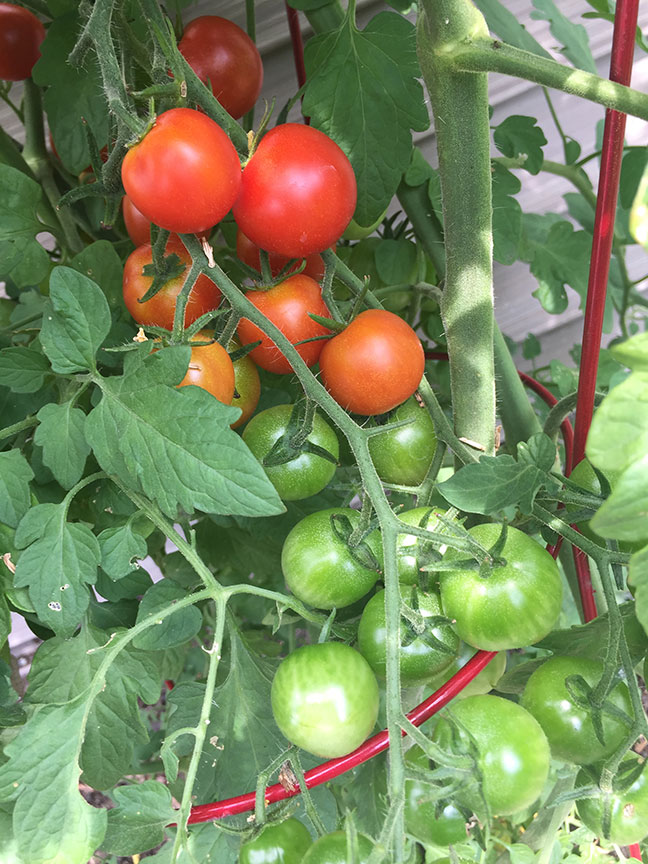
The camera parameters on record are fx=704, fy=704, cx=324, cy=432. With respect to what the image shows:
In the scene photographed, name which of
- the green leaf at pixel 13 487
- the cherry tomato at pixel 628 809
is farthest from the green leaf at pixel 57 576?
the cherry tomato at pixel 628 809

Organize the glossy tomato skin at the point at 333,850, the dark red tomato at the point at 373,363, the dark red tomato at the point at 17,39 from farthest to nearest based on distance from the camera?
the dark red tomato at the point at 17,39, the dark red tomato at the point at 373,363, the glossy tomato skin at the point at 333,850

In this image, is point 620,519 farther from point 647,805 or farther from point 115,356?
point 115,356

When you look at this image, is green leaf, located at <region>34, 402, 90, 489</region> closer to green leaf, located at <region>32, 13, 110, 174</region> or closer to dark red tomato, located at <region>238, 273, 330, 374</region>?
dark red tomato, located at <region>238, 273, 330, 374</region>

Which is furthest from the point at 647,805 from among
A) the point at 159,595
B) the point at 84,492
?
the point at 84,492

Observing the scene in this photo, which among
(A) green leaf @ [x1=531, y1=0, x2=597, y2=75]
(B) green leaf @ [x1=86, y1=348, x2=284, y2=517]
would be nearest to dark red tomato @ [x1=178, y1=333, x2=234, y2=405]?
(B) green leaf @ [x1=86, y1=348, x2=284, y2=517]

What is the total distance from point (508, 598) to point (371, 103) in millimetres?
369

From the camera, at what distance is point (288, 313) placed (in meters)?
0.47

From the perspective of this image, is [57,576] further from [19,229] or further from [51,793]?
[19,229]

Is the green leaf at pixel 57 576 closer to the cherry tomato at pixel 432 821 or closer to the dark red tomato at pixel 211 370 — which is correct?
the dark red tomato at pixel 211 370

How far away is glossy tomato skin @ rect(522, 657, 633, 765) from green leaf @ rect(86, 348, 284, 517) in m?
0.21

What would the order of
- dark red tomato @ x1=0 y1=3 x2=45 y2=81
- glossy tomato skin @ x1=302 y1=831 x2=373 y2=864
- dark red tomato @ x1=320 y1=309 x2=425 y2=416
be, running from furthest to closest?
dark red tomato @ x1=0 y1=3 x2=45 y2=81, dark red tomato @ x1=320 y1=309 x2=425 y2=416, glossy tomato skin @ x1=302 y1=831 x2=373 y2=864

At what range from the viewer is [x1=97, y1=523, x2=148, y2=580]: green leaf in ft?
1.53

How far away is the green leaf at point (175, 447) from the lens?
1.24 ft

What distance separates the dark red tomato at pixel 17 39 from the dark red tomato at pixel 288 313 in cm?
34
